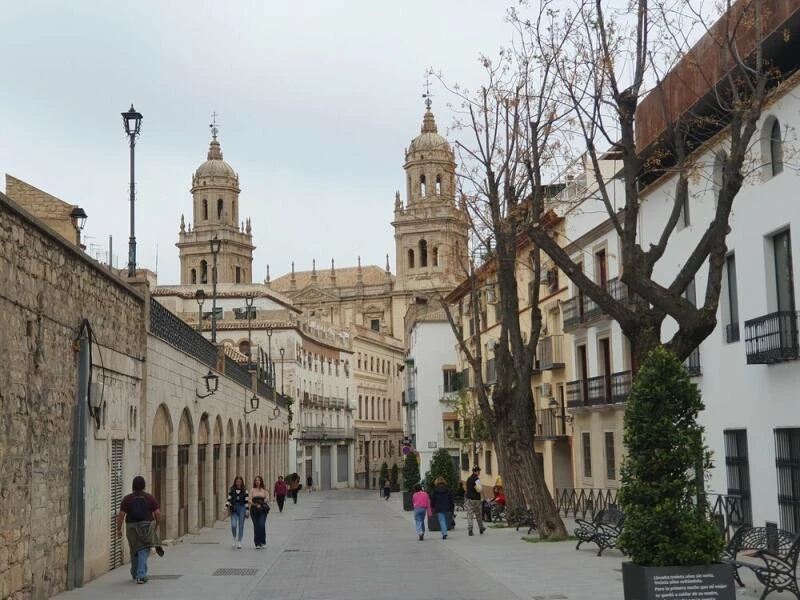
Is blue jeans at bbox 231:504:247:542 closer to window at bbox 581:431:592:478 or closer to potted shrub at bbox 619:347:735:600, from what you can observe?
potted shrub at bbox 619:347:735:600

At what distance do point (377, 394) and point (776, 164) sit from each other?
8262 cm

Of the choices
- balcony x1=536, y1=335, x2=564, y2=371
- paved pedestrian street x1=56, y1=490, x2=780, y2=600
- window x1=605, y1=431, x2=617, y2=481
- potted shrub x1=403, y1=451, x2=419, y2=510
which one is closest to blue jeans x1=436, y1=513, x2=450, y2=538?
paved pedestrian street x1=56, y1=490, x2=780, y2=600

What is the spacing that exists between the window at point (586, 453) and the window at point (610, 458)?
2.16 metres

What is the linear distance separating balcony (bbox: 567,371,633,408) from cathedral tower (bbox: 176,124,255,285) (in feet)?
296

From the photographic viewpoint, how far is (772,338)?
19.3m

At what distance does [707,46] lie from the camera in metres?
20.3

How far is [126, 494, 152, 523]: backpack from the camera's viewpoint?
16188 mm

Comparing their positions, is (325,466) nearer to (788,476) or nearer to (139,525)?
(788,476)

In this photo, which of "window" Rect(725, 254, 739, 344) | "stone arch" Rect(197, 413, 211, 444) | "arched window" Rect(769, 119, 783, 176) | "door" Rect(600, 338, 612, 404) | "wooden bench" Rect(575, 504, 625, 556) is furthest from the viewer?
"door" Rect(600, 338, 612, 404)

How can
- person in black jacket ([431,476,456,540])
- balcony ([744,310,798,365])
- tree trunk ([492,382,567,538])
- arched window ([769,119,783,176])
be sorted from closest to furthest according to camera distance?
balcony ([744,310,798,365]) < arched window ([769,119,783,176]) < tree trunk ([492,382,567,538]) < person in black jacket ([431,476,456,540])

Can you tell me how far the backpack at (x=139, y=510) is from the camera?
1619 cm

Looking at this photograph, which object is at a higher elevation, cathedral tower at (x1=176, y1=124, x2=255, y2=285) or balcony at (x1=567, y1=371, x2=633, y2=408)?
cathedral tower at (x1=176, y1=124, x2=255, y2=285)

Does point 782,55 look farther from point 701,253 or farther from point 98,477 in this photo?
point 98,477

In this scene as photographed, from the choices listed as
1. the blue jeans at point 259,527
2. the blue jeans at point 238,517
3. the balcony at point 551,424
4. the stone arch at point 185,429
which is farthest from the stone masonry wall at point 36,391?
the balcony at point 551,424
